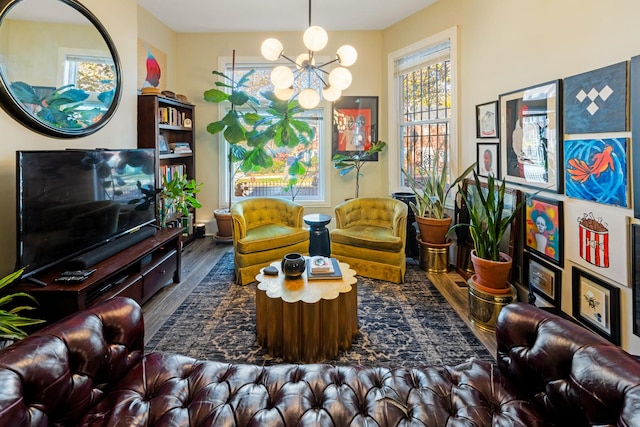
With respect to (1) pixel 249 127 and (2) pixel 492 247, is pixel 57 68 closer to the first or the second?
(1) pixel 249 127

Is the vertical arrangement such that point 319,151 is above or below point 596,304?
above

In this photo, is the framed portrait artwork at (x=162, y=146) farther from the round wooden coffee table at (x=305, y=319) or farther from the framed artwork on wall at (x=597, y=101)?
the framed artwork on wall at (x=597, y=101)

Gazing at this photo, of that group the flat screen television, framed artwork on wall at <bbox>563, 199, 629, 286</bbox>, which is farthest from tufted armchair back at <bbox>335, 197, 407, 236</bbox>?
the flat screen television

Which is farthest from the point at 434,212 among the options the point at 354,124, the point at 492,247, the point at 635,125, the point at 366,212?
the point at 635,125

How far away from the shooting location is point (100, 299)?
7.61 feet

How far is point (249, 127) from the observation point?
533 centimetres

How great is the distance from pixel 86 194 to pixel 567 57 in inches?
138

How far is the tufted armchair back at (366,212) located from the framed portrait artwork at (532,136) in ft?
4.24

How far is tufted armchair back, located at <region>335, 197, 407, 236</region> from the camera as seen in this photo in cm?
396

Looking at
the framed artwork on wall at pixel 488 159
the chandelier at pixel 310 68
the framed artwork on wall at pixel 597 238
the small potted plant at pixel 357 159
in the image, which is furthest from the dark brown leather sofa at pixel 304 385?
the small potted plant at pixel 357 159

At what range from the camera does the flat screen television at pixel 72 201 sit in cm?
200

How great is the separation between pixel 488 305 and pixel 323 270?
130 cm

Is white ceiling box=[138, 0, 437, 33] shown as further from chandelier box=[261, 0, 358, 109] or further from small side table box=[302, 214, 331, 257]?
small side table box=[302, 214, 331, 257]

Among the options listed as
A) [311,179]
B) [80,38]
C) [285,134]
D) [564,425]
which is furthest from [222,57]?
[564,425]
